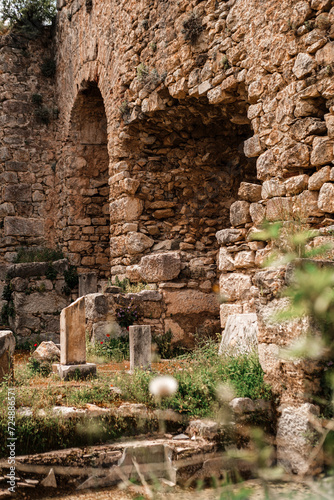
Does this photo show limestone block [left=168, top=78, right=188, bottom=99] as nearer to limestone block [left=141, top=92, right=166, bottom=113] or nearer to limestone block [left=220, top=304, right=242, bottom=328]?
limestone block [left=141, top=92, right=166, bottom=113]

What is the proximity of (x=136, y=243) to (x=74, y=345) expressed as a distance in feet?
8.56

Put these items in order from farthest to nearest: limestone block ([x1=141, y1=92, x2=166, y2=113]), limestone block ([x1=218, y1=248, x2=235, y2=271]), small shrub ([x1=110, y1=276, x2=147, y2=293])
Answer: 1. small shrub ([x1=110, y1=276, x2=147, y2=293])
2. limestone block ([x1=141, y1=92, x2=166, y2=113])
3. limestone block ([x1=218, y1=248, x2=235, y2=271])

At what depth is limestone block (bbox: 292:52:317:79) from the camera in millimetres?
4371

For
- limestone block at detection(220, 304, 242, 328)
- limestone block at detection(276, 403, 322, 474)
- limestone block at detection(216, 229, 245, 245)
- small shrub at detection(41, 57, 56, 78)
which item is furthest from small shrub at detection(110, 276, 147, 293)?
small shrub at detection(41, 57, 56, 78)

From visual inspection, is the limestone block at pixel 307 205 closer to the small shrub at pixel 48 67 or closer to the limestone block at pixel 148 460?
the limestone block at pixel 148 460

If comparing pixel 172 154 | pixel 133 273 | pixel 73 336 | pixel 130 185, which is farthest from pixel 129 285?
pixel 73 336

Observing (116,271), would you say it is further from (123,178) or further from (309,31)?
(309,31)

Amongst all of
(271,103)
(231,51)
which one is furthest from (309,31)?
(231,51)

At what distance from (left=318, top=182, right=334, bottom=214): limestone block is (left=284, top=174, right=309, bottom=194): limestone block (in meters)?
0.27

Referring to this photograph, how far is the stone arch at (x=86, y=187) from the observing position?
30.9ft

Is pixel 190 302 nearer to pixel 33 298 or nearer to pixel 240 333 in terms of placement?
pixel 240 333

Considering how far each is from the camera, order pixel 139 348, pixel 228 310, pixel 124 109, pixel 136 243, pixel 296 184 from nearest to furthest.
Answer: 1. pixel 296 184
2. pixel 139 348
3. pixel 228 310
4. pixel 136 243
5. pixel 124 109

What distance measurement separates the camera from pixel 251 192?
5.27 metres

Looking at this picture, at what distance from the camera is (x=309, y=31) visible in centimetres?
442
